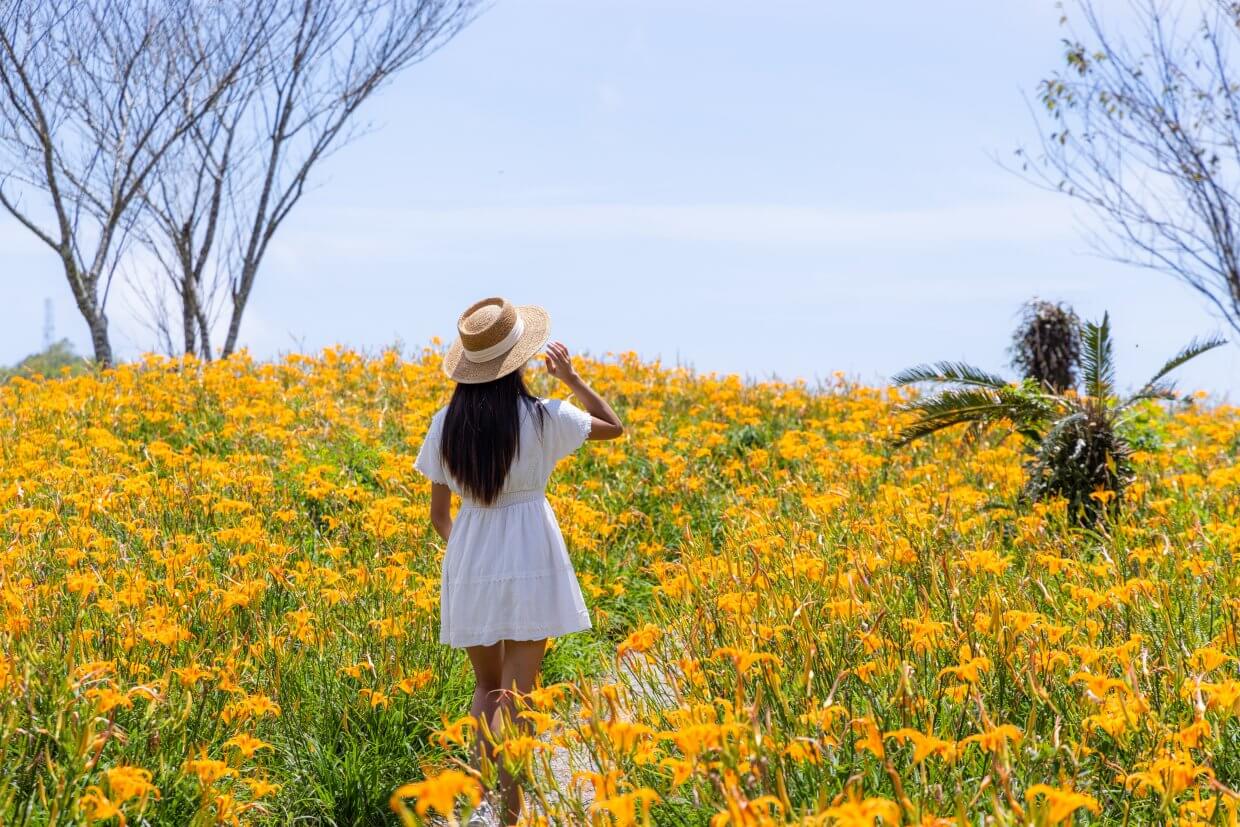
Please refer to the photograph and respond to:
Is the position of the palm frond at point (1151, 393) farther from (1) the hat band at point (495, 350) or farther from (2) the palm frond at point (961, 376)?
(1) the hat band at point (495, 350)

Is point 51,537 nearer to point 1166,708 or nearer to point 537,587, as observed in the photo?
point 537,587

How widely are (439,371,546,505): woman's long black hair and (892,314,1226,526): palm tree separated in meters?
4.01

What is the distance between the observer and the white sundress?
3.81 meters

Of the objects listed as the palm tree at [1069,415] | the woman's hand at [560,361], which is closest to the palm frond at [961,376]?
the palm tree at [1069,415]

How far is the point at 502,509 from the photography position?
3.91 meters

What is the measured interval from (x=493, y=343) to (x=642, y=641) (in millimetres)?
1413

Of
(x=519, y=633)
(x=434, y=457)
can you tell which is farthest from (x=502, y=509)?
(x=519, y=633)

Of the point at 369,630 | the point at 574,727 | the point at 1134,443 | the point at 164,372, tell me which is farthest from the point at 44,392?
the point at 1134,443

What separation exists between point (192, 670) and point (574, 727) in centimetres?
124

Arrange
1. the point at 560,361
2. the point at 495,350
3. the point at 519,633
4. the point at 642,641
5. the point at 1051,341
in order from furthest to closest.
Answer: the point at 1051,341, the point at 560,361, the point at 495,350, the point at 519,633, the point at 642,641

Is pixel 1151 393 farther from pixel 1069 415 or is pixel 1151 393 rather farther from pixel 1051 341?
pixel 1051 341

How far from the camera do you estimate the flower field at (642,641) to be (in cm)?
272

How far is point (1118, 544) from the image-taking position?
→ 5457mm

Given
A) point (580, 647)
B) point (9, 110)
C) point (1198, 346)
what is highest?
point (9, 110)
